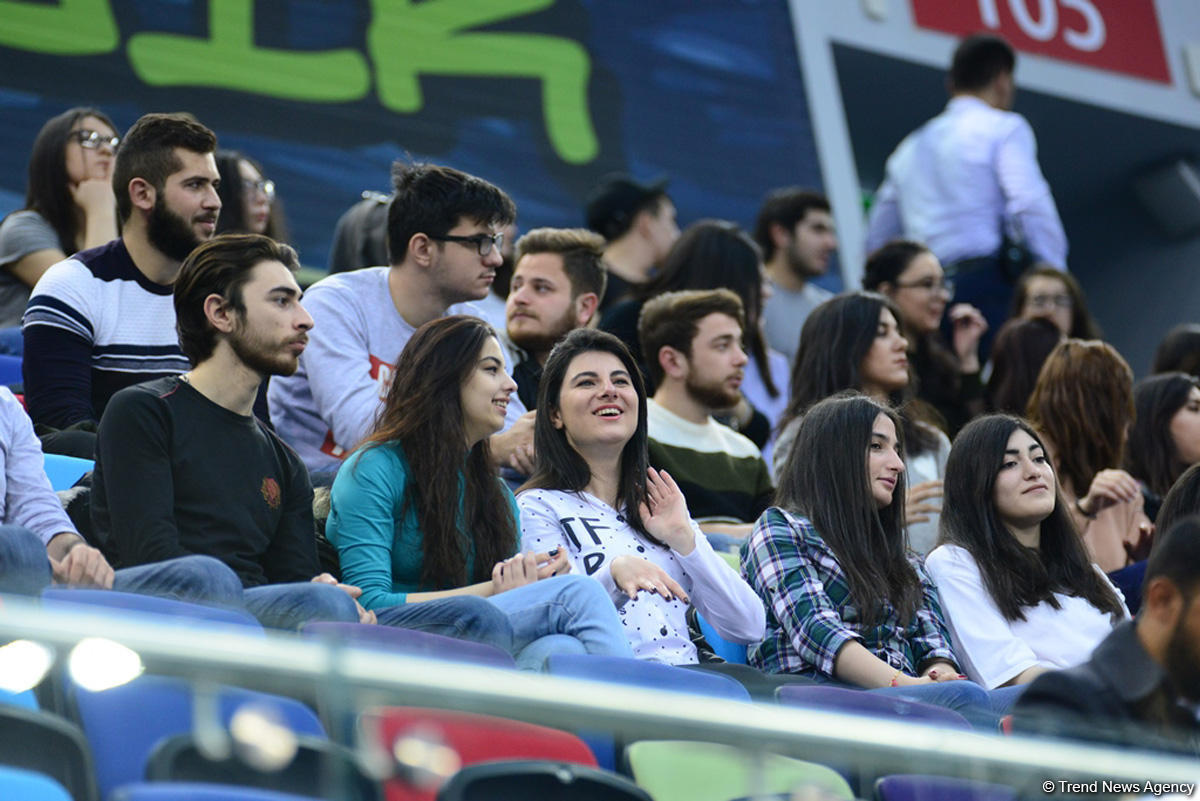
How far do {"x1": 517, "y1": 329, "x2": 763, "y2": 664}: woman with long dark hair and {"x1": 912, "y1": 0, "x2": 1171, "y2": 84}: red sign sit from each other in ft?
21.4

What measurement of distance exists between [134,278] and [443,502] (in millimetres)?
1179

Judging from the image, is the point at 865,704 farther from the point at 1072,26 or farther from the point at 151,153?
the point at 1072,26

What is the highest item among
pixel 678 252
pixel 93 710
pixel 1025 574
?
pixel 678 252

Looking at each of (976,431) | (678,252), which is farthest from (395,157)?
(976,431)

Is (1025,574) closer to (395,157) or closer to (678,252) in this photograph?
(678,252)

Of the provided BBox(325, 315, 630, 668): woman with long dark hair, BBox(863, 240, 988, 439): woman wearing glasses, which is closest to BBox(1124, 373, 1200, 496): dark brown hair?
BBox(863, 240, 988, 439): woman wearing glasses

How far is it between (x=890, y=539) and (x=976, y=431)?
1.23 ft

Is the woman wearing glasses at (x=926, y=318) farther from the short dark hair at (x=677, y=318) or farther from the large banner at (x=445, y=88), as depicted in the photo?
the large banner at (x=445, y=88)

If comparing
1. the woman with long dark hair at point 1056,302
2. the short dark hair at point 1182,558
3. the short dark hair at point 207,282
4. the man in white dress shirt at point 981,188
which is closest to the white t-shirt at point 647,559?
the short dark hair at point 207,282

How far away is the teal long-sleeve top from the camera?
3.86 m

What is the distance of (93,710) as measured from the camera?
98.6 inches

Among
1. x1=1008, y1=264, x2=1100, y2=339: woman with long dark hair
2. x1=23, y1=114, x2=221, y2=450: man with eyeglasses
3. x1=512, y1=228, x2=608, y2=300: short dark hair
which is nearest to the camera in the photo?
x1=23, y1=114, x2=221, y2=450: man with eyeglasses

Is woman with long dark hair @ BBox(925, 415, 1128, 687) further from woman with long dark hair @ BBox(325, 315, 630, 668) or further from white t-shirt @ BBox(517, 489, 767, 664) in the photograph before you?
woman with long dark hair @ BBox(325, 315, 630, 668)

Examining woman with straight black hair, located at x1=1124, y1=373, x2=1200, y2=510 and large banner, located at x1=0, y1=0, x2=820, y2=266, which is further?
large banner, located at x1=0, y1=0, x2=820, y2=266
